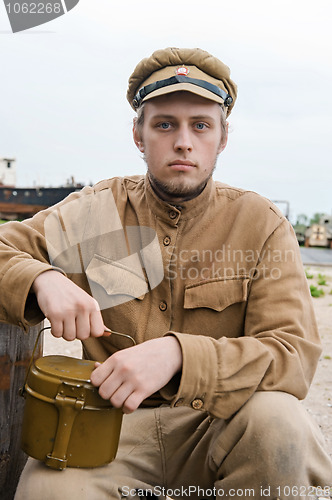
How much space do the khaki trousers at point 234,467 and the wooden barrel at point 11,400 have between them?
0.47 m

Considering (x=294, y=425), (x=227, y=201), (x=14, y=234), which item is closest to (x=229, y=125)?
(x=227, y=201)

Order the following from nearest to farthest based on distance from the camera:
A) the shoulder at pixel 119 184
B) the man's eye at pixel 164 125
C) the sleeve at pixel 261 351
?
the sleeve at pixel 261 351, the man's eye at pixel 164 125, the shoulder at pixel 119 184

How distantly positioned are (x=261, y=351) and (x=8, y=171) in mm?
26509

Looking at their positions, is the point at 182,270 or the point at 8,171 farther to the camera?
the point at 8,171

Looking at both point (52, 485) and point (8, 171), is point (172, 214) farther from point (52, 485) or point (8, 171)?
point (8, 171)

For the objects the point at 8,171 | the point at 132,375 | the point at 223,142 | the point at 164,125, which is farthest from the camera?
the point at 8,171

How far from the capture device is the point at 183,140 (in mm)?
2359

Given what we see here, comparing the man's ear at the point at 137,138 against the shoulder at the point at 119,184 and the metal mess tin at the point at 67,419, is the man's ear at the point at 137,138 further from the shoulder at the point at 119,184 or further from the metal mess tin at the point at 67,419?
the metal mess tin at the point at 67,419

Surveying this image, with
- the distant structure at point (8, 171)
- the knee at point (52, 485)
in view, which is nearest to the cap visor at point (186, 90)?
the knee at point (52, 485)

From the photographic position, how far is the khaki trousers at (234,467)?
Result: 1881mm

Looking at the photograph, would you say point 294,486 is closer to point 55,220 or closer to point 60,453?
point 60,453

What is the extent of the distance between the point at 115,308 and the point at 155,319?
0.20 meters

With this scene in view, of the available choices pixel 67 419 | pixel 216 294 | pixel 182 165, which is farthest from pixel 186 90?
pixel 67 419

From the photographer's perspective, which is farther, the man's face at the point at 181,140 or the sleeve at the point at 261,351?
the man's face at the point at 181,140
